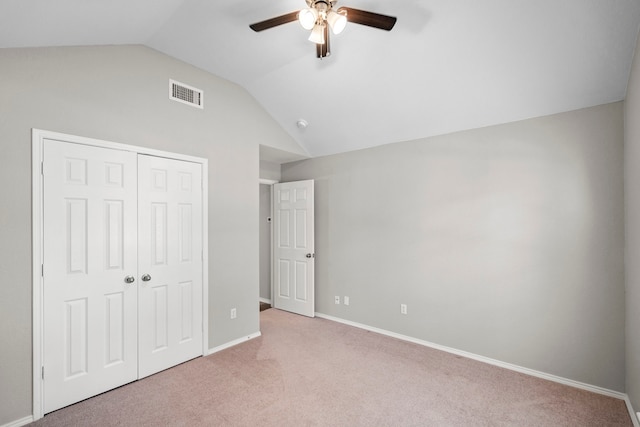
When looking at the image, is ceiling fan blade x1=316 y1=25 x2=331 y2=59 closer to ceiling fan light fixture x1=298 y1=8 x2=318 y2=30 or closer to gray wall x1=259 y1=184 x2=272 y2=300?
ceiling fan light fixture x1=298 y1=8 x2=318 y2=30

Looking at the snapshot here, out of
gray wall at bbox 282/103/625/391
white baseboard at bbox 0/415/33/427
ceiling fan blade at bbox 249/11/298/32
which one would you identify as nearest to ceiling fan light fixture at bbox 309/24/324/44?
ceiling fan blade at bbox 249/11/298/32

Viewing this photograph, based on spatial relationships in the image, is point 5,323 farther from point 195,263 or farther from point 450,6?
point 450,6

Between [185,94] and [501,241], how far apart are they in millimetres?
3475

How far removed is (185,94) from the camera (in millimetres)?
3082

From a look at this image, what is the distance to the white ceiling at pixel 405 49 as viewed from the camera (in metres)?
2.02

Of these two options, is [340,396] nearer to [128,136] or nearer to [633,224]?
[633,224]

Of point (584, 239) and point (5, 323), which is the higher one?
point (584, 239)

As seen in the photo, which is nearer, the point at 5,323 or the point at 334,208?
the point at 5,323

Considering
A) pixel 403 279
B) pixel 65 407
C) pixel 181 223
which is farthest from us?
pixel 403 279

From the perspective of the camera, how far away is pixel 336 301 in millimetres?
4320

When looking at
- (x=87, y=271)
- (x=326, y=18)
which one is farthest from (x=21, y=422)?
(x=326, y=18)

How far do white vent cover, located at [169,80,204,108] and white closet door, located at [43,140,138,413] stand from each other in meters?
0.76

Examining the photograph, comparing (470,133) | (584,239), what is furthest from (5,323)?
(584,239)

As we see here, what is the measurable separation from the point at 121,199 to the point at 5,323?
111cm
